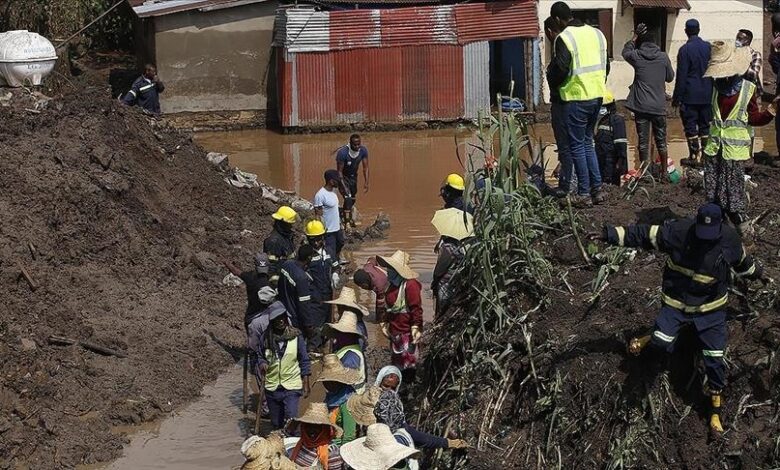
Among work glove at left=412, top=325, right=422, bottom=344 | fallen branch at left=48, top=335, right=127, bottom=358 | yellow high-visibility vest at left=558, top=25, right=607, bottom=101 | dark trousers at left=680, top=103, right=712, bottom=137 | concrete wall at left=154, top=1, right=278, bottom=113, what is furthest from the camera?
concrete wall at left=154, top=1, right=278, bottom=113

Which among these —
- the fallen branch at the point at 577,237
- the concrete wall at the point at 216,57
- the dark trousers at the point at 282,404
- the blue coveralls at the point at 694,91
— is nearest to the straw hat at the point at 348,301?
the dark trousers at the point at 282,404

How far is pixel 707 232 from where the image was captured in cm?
796

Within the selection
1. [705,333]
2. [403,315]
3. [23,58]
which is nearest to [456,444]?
[705,333]

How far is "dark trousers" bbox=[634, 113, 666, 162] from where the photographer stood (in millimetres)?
13312

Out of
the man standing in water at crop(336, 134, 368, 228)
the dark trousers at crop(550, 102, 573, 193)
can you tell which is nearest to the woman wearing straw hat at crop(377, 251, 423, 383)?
the dark trousers at crop(550, 102, 573, 193)

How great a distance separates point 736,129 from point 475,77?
18.1 metres

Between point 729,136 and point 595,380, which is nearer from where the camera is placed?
point 595,380

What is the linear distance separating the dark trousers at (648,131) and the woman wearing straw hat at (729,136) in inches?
114

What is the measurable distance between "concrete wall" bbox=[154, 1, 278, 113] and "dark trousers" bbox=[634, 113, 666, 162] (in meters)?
15.7

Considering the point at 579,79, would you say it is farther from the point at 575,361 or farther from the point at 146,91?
the point at 146,91

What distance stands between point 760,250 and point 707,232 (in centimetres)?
218

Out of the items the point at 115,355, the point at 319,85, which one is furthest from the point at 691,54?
the point at 319,85

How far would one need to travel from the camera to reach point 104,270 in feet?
46.0

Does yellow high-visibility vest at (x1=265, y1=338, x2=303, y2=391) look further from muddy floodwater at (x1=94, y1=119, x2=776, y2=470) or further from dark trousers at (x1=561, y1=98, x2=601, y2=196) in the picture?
dark trousers at (x1=561, y1=98, x2=601, y2=196)
